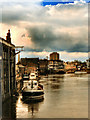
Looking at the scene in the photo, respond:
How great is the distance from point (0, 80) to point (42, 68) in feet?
531

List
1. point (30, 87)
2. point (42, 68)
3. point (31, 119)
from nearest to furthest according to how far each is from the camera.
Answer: point (31, 119) → point (30, 87) → point (42, 68)

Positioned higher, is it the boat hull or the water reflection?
the boat hull

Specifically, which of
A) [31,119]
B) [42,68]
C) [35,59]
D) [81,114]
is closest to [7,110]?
[31,119]

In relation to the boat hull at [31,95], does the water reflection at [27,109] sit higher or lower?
lower

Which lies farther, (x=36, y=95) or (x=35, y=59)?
(x=35, y=59)

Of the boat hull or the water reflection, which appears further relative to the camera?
the boat hull

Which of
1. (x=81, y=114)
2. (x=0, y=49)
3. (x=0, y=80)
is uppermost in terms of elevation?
(x=0, y=49)

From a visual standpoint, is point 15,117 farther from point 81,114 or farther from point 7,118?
point 81,114

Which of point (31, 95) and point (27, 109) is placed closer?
point (27, 109)

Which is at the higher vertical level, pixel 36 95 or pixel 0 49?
pixel 0 49

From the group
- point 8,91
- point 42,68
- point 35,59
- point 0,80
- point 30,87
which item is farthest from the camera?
point 42,68

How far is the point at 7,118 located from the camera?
18312mm

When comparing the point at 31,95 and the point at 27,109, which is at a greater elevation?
the point at 31,95

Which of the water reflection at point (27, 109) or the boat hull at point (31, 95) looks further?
the boat hull at point (31, 95)
